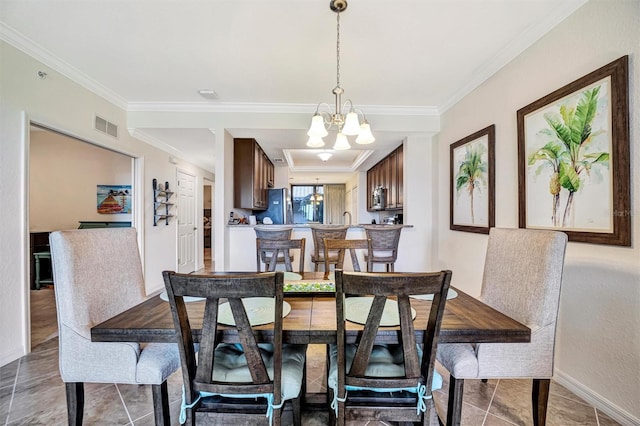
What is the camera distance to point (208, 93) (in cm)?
317

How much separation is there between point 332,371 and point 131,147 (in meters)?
3.76

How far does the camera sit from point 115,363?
4.43 ft

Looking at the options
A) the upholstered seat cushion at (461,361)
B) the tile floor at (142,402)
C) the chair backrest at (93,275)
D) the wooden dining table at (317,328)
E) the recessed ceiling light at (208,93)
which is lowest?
the tile floor at (142,402)

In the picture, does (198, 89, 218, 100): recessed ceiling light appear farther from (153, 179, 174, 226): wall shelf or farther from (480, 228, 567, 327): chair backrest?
(480, 228, 567, 327): chair backrest

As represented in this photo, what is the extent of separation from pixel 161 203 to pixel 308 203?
6584 millimetres

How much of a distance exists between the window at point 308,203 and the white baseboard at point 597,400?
8.90 m

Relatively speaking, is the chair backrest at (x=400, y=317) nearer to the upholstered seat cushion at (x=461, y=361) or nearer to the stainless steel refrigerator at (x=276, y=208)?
the upholstered seat cushion at (x=461, y=361)

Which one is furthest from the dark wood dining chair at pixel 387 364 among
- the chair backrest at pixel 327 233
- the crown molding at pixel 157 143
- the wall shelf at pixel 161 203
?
the wall shelf at pixel 161 203

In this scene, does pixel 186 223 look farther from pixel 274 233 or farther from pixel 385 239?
pixel 385 239

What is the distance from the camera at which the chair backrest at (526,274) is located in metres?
1.31

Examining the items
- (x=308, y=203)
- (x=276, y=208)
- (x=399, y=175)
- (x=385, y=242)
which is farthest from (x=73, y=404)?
(x=308, y=203)

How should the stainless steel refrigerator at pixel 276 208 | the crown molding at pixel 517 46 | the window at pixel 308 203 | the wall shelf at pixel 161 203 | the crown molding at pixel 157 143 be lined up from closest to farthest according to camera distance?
the crown molding at pixel 517 46 < the crown molding at pixel 157 143 < the wall shelf at pixel 161 203 < the stainless steel refrigerator at pixel 276 208 < the window at pixel 308 203

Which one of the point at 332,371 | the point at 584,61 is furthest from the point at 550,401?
the point at 584,61

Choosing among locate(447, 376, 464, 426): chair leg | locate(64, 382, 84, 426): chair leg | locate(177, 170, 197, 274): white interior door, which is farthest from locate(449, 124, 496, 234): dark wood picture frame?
locate(177, 170, 197, 274): white interior door
